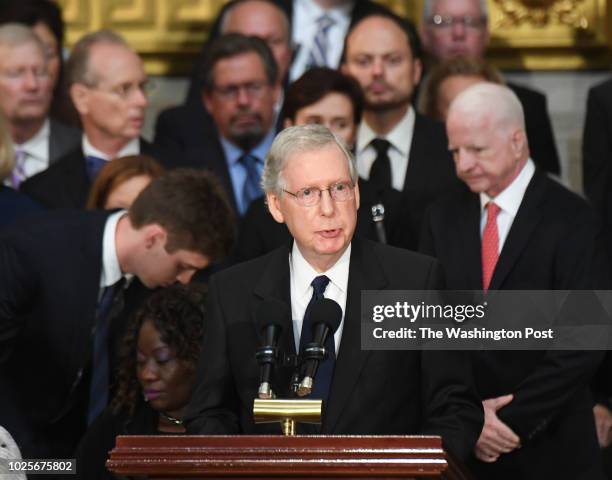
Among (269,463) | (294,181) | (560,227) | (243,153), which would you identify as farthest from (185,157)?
(269,463)

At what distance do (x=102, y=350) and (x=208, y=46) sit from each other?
6.54 feet

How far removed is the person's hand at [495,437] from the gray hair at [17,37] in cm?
278

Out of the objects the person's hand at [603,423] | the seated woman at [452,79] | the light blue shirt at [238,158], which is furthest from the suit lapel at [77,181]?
the person's hand at [603,423]

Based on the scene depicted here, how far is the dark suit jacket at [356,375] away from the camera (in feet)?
11.5

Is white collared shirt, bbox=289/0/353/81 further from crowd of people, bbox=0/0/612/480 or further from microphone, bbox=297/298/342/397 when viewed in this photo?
microphone, bbox=297/298/342/397

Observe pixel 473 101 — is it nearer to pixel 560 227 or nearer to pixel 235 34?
pixel 560 227

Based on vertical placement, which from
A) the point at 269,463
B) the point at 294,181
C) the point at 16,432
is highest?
the point at 294,181

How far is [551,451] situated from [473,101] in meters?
1.22

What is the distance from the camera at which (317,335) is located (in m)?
3.11

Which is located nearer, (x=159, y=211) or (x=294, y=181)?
(x=294, y=181)

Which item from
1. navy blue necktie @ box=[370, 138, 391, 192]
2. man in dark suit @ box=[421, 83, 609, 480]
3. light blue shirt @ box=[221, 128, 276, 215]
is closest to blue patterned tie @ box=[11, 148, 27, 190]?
light blue shirt @ box=[221, 128, 276, 215]

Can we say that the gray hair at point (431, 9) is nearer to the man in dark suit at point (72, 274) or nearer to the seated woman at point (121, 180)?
the seated woman at point (121, 180)

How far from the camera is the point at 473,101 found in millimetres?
4852

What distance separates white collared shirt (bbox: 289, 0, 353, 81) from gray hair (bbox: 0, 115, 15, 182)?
1.75 meters
